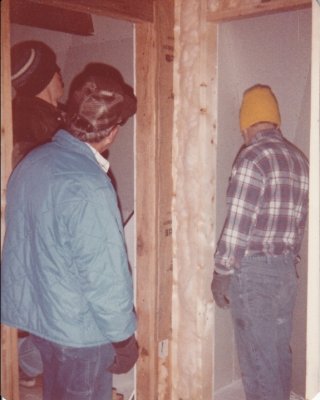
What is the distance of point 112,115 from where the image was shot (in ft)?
7.00

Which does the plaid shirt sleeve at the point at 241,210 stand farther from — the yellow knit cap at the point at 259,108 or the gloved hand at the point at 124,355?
the gloved hand at the point at 124,355

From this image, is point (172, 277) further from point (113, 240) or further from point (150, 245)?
point (113, 240)

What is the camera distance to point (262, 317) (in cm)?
269

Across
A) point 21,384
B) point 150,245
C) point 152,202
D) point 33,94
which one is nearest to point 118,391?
point 21,384

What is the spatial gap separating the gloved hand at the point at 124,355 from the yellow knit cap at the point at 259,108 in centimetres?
143

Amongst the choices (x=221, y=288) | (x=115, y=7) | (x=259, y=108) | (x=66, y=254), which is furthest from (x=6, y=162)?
(x=259, y=108)

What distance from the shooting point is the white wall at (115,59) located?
3.32 meters

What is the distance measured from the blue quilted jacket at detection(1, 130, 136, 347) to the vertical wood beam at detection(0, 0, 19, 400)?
7.8 inches

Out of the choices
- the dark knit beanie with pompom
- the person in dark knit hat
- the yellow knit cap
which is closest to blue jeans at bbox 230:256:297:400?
the yellow knit cap

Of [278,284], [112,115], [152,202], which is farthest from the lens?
[152,202]

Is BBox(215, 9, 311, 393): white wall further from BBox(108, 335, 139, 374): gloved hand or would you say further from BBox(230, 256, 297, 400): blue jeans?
BBox(108, 335, 139, 374): gloved hand

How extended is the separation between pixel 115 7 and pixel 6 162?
1001 millimetres

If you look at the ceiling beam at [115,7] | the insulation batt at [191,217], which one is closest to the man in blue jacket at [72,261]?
the ceiling beam at [115,7]

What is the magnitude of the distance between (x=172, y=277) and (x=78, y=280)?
1.16 metres
